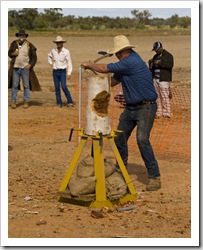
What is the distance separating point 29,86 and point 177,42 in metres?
26.7

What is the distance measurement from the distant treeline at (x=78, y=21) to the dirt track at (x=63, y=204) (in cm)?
4367

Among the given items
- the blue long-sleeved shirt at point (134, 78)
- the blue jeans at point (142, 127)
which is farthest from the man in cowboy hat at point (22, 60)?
the blue long-sleeved shirt at point (134, 78)

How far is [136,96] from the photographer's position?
30.3 ft

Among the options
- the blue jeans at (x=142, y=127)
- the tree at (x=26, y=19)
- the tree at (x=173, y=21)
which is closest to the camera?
the blue jeans at (x=142, y=127)

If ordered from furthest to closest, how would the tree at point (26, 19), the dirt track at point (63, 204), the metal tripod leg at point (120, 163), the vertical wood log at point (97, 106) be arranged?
the tree at point (26, 19) < the metal tripod leg at point (120, 163) < the vertical wood log at point (97, 106) < the dirt track at point (63, 204)

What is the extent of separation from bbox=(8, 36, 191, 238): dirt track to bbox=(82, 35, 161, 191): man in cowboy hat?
0.55 metres

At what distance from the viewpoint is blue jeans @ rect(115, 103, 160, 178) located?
9328 millimetres

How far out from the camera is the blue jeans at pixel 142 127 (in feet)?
30.6

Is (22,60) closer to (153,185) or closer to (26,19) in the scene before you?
(153,185)

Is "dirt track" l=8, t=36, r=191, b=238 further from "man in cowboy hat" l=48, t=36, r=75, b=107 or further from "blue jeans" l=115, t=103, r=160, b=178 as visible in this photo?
"man in cowboy hat" l=48, t=36, r=75, b=107

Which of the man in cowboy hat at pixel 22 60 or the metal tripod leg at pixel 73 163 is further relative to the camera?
the man in cowboy hat at pixel 22 60

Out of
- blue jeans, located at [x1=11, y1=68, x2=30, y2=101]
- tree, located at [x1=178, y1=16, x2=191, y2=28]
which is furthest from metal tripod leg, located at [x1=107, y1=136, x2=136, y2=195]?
tree, located at [x1=178, y1=16, x2=191, y2=28]

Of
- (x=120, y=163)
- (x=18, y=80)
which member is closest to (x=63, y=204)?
(x=120, y=163)

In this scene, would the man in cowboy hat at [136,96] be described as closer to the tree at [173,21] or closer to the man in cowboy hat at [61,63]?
the man in cowboy hat at [61,63]
